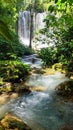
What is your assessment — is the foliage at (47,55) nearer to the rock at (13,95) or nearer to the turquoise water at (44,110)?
the turquoise water at (44,110)

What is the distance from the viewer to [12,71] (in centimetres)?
1120

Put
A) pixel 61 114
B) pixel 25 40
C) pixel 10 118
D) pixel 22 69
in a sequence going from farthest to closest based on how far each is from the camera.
Answer: 1. pixel 25 40
2. pixel 22 69
3. pixel 61 114
4. pixel 10 118

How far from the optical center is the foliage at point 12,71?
35.1 ft

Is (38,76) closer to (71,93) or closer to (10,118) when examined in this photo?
(71,93)

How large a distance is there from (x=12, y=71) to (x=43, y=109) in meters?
4.11

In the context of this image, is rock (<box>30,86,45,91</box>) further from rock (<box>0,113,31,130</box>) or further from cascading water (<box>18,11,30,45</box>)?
cascading water (<box>18,11,30,45</box>)

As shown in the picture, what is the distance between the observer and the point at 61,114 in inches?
278

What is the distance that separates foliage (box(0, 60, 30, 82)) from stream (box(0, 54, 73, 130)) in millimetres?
1680

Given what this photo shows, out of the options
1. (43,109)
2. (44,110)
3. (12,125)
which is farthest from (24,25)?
(12,125)

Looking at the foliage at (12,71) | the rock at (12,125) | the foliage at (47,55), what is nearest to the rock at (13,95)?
the foliage at (12,71)

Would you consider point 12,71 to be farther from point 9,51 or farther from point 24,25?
point 24,25

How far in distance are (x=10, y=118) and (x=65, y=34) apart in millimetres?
5580

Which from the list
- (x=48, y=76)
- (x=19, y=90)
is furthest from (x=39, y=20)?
(x=19, y=90)

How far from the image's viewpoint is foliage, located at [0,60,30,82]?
10.7 meters
